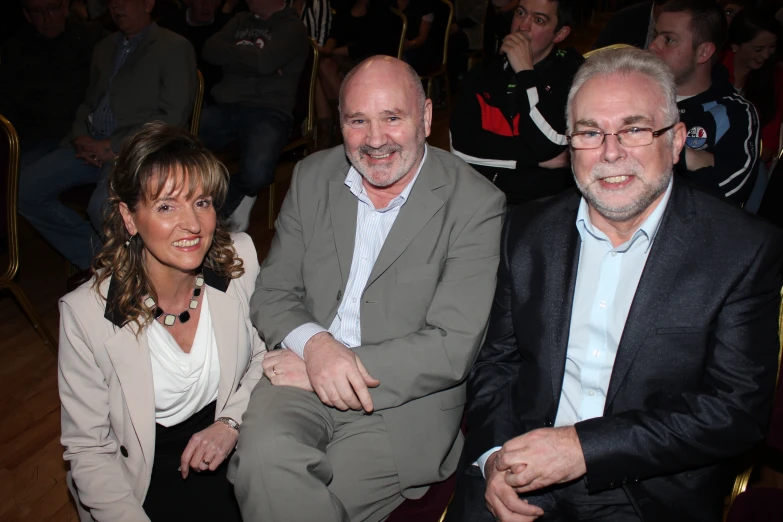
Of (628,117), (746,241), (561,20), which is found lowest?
(746,241)

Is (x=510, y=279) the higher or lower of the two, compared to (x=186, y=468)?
higher

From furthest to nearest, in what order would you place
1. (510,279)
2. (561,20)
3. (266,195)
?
(266,195) → (561,20) → (510,279)

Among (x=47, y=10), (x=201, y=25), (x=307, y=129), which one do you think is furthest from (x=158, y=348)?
(x=201, y=25)

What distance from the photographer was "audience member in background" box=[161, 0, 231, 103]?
4.57 metres

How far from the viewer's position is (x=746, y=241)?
1.46m

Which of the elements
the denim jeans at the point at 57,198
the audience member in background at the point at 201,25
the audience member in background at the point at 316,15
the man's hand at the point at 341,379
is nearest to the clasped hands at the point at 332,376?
the man's hand at the point at 341,379

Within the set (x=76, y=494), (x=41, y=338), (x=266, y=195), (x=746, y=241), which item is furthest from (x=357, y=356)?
(x=266, y=195)

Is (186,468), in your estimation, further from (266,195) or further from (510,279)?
(266,195)

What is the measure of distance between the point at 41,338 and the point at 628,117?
300 cm

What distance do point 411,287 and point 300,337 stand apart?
0.35m

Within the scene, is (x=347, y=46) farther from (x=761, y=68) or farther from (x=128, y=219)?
(x=128, y=219)

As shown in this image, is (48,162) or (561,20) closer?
(561,20)

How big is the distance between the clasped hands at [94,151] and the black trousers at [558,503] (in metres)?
2.82

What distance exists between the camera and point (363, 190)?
2053 mm
